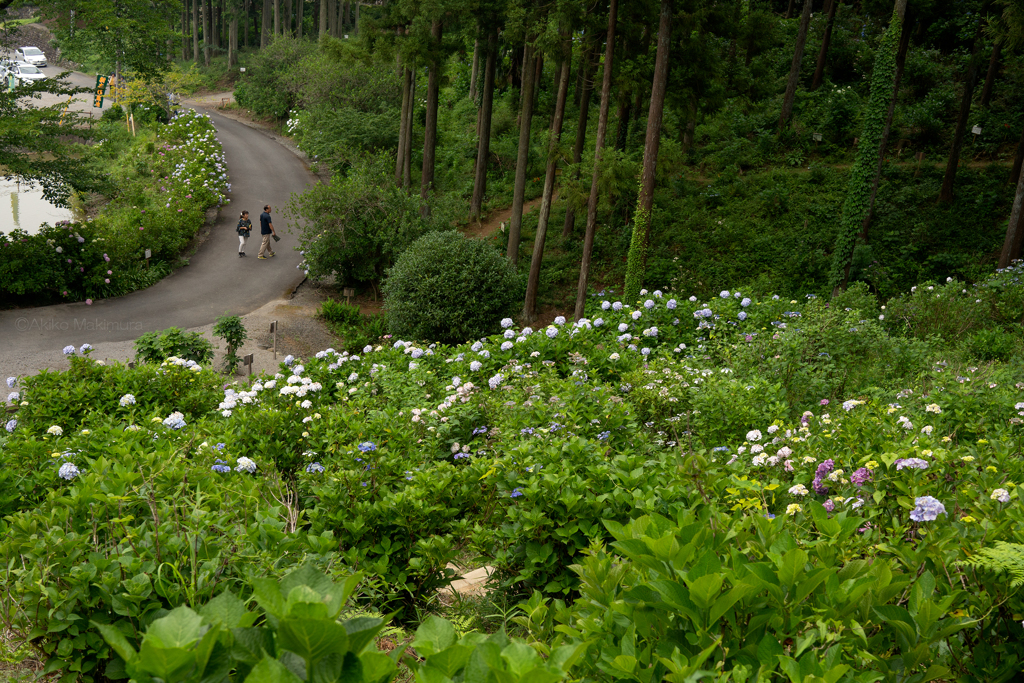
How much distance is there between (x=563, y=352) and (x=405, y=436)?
3.63m

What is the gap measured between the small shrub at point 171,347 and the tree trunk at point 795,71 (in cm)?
1969

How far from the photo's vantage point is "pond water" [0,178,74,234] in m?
22.8

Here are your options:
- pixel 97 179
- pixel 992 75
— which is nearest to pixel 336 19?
pixel 97 179

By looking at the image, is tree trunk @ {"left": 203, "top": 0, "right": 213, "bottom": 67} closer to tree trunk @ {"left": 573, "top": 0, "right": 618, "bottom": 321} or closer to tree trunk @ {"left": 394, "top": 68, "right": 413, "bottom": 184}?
tree trunk @ {"left": 394, "top": 68, "right": 413, "bottom": 184}

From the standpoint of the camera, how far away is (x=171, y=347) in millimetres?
11234

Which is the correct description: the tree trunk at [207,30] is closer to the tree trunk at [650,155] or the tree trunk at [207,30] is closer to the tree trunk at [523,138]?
the tree trunk at [523,138]

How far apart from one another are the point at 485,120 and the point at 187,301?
390 inches

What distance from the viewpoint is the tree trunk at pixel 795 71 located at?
22.5 meters

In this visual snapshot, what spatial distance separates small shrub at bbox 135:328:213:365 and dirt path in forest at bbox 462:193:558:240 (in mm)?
11168

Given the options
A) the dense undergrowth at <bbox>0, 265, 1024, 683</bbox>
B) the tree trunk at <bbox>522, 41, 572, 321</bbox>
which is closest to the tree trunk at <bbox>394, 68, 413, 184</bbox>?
the tree trunk at <bbox>522, 41, 572, 321</bbox>

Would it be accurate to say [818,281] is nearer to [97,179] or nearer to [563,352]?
[563,352]

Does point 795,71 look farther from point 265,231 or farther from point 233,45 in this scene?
point 233,45

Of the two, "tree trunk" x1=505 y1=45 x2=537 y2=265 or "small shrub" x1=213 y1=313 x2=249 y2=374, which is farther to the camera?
"tree trunk" x1=505 y1=45 x2=537 y2=265

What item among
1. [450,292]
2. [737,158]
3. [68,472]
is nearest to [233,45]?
[737,158]
